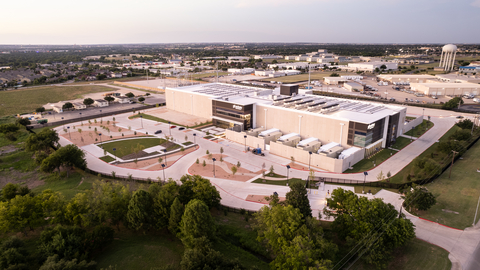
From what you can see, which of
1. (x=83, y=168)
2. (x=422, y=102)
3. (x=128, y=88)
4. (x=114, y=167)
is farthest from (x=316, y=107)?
(x=128, y=88)

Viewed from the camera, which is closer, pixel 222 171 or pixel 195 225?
pixel 195 225

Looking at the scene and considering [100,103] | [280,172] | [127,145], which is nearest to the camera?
[280,172]

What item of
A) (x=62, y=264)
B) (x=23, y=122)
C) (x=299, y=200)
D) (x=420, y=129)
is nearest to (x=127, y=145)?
(x=23, y=122)

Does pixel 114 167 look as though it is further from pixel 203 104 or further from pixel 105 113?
pixel 105 113

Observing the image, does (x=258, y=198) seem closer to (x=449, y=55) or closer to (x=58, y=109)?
(x=58, y=109)

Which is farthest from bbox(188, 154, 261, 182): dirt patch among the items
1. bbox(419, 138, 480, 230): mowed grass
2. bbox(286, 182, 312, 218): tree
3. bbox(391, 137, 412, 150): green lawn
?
bbox(391, 137, 412, 150): green lawn

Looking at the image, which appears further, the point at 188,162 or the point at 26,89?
the point at 26,89

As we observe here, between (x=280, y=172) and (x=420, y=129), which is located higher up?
(x=420, y=129)
